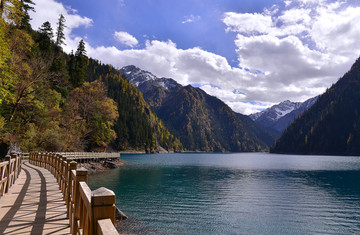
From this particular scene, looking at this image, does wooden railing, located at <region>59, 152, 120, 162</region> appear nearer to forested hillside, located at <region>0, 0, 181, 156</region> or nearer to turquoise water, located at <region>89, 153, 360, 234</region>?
forested hillside, located at <region>0, 0, 181, 156</region>

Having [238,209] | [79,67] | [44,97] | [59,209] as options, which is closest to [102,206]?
[59,209]

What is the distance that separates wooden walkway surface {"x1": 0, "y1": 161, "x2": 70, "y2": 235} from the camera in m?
6.95

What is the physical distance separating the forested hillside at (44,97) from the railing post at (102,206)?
57.7 feet

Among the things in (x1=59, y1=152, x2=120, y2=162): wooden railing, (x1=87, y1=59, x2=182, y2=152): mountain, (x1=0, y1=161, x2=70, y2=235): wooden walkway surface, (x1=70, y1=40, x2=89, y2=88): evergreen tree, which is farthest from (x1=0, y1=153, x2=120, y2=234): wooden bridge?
(x1=87, y1=59, x2=182, y2=152): mountain

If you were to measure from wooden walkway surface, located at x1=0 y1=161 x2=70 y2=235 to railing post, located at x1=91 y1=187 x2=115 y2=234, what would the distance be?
469 cm

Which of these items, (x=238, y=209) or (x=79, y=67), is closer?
(x=238, y=209)

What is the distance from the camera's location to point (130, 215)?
18969 mm

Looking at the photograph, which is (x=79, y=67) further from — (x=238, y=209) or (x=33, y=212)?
(x=33, y=212)

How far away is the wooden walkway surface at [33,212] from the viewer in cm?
695

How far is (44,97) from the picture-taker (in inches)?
1678

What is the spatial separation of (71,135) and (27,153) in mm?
12812

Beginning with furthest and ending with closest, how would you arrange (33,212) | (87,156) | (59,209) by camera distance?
1. (87,156)
2. (59,209)
3. (33,212)

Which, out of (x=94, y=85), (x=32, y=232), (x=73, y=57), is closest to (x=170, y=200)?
(x=32, y=232)

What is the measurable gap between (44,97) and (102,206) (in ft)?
150
